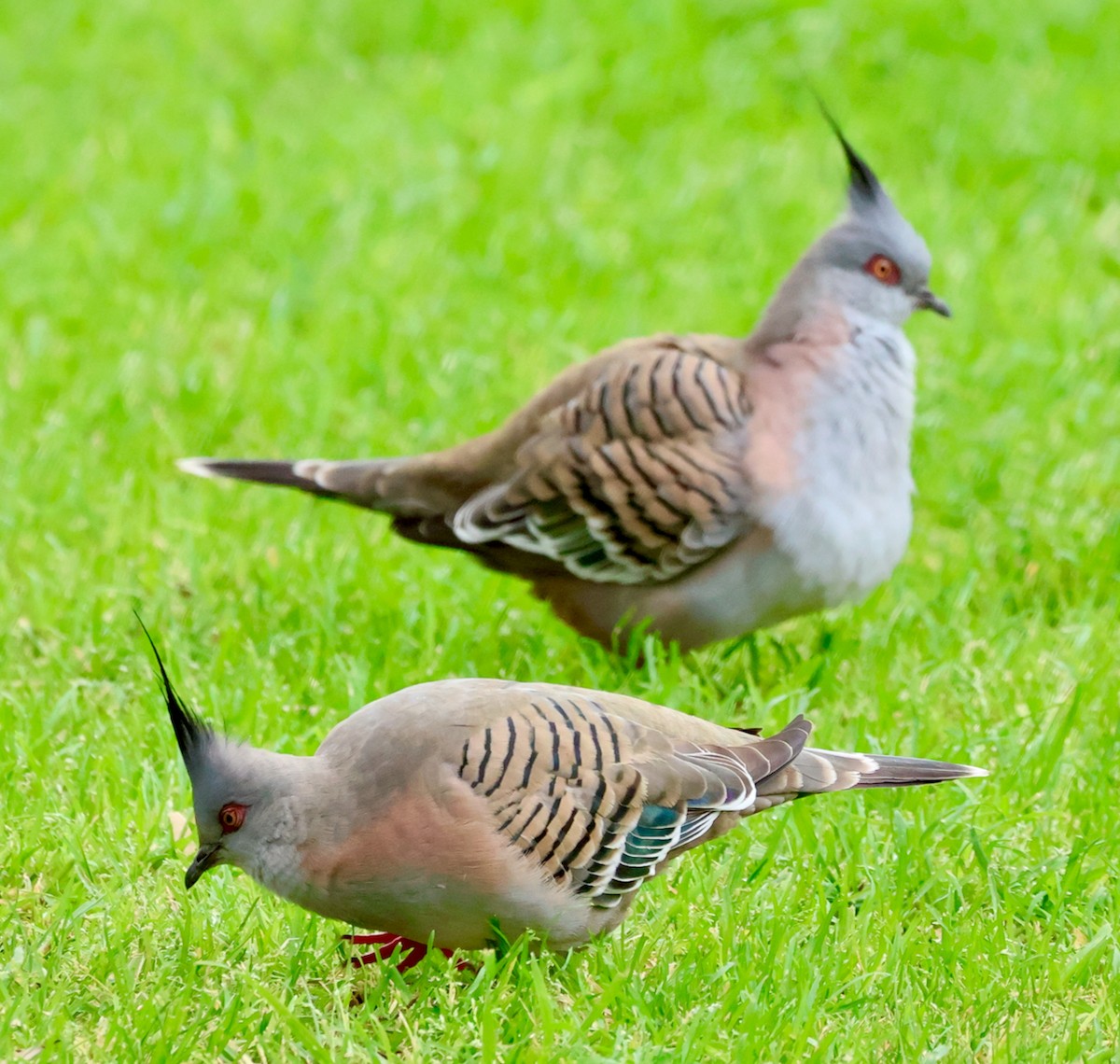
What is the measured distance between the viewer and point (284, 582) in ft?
16.0

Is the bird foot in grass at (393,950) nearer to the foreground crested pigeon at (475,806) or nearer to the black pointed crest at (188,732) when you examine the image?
the foreground crested pigeon at (475,806)

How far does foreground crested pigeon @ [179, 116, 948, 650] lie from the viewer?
435 cm

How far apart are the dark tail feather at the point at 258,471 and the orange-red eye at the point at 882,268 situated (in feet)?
5.26

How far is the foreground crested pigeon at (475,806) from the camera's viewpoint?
3.08 metres

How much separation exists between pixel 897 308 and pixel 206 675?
2.11m

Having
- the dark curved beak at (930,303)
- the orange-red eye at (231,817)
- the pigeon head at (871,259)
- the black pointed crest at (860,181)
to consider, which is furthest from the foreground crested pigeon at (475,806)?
the black pointed crest at (860,181)

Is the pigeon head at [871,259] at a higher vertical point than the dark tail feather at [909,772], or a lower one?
higher

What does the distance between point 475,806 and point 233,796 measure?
1.43ft

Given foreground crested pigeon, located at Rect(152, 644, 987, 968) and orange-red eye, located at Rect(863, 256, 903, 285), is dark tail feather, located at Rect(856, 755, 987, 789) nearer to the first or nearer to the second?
foreground crested pigeon, located at Rect(152, 644, 987, 968)

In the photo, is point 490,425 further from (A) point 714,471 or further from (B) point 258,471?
(A) point 714,471

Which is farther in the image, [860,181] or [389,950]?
[860,181]

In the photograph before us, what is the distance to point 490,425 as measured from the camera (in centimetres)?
586

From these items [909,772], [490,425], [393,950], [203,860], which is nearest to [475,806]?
[393,950]

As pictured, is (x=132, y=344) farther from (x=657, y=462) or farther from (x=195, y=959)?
(x=195, y=959)
